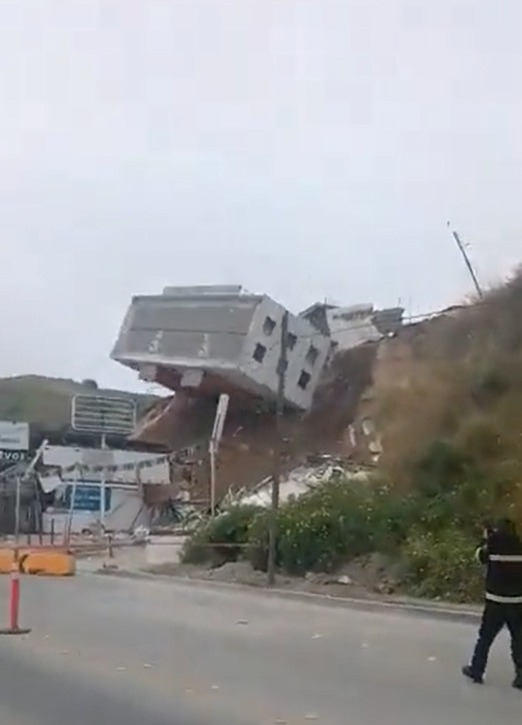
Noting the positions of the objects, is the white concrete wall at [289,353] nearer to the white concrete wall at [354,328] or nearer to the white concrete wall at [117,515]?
the white concrete wall at [354,328]

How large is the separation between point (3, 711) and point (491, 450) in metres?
18.4

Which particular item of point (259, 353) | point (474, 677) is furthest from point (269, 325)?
point (474, 677)

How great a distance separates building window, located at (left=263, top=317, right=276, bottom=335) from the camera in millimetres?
68625

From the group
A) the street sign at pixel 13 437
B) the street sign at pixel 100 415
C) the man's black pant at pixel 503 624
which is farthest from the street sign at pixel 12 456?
the man's black pant at pixel 503 624

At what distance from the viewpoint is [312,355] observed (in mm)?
73062

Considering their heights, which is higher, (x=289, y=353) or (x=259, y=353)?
(x=289, y=353)

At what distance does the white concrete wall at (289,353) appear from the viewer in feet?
224

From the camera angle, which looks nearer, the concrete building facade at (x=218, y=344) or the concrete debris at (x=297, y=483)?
the concrete debris at (x=297, y=483)

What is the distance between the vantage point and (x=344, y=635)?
1781cm

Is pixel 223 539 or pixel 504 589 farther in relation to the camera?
pixel 223 539

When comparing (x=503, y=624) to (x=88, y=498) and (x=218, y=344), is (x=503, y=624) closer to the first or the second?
(x=88, y=498)

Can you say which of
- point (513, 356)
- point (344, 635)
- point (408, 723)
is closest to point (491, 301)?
point (513, 356)

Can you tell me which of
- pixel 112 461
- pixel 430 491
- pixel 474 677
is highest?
pixel 112 461

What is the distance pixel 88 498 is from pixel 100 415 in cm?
1945
